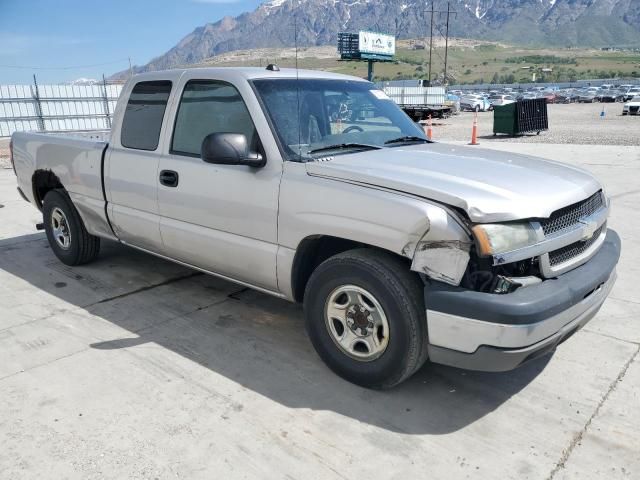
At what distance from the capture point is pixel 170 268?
5582 mm

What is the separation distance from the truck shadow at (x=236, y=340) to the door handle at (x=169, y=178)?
1.06m

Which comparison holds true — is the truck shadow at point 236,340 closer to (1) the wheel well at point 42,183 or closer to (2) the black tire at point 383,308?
(2) the black tire at point 383,308

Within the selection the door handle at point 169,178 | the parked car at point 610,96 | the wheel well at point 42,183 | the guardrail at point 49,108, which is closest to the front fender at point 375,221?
the door handle at point 169,178

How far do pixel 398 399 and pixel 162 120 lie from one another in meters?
2.75

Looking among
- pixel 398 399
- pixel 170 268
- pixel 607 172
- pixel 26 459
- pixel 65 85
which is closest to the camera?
pixel 26 459

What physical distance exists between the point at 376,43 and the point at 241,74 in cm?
5963

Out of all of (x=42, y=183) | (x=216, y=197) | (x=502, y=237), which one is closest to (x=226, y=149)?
(x=216, y=197)

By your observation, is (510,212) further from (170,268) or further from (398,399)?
(170,268)

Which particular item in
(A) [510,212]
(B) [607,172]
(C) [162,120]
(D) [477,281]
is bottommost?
(B) [607,172]

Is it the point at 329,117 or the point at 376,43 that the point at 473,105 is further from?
the point at 329,117

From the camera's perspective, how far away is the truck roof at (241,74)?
152 inches

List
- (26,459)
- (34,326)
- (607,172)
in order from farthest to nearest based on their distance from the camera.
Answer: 1. (607,172)
2. (34,326)
3. (26,459)

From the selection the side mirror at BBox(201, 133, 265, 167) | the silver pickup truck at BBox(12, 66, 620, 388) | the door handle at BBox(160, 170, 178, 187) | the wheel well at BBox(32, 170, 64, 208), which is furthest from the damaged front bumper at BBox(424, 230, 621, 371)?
the wheel well at BBox(32, 170, 64, 208)

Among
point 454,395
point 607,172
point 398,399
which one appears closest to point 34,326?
point 398,399
